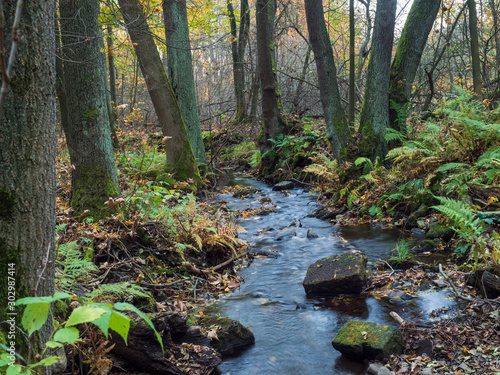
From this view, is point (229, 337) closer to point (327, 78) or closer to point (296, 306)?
point (296, 306)

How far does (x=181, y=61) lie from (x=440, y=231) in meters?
8.39

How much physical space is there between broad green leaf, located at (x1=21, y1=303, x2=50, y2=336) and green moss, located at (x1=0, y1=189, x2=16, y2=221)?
2.08ft

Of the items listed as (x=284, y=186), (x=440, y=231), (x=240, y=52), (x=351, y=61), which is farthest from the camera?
(x=240, y=52)

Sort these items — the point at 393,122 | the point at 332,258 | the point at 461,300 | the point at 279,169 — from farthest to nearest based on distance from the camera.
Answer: the point at 279,169 < the point at 393,122 < the point at 332,258 < the point at 461,300

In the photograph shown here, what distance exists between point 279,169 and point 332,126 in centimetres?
355

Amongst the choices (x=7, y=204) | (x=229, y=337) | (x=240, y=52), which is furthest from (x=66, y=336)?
(x=240, y=52)

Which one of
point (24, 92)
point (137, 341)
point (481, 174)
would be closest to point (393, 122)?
point (481, 174)

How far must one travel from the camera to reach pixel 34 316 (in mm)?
1328

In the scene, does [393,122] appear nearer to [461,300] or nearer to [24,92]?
[461,300]

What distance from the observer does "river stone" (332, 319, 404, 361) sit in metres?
3.21

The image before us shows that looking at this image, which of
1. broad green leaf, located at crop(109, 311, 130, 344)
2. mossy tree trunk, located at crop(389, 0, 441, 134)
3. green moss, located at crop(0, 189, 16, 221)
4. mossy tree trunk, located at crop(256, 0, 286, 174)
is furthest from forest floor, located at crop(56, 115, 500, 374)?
mossy tree trunk, located at crop(256, 0, 286, 174)

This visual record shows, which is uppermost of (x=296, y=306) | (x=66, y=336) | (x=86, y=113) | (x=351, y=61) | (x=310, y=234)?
(x=351, y=61)

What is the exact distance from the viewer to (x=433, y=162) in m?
6.74

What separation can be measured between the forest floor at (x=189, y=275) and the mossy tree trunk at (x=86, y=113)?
0.46 meters
